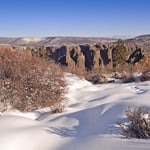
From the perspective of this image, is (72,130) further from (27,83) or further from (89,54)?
(89,54)

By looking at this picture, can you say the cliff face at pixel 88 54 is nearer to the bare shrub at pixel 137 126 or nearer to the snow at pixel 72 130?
the snow at pixel 72 130

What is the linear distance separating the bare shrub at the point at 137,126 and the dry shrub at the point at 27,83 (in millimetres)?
4381

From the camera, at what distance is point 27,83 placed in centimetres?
1192

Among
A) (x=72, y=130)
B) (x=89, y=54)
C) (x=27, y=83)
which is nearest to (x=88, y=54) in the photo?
(x=89, y=54)

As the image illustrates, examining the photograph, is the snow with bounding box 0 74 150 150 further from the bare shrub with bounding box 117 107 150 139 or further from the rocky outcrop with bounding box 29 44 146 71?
the rocky outcrop with bounding box 29 44 146 71

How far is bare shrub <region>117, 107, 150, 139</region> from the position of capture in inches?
280

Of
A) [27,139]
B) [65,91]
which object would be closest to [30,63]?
[65,91]

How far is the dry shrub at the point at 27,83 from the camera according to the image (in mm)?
11328

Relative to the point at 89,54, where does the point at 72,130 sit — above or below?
above

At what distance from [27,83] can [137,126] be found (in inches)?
211

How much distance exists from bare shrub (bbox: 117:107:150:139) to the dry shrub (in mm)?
4381

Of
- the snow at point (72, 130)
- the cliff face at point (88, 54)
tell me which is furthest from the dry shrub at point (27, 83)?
the cliff face at point (88, 54)

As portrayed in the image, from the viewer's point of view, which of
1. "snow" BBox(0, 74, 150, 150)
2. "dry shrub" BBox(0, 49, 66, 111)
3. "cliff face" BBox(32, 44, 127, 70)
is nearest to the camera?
"snow" BBox(0, 74, 150, 150)

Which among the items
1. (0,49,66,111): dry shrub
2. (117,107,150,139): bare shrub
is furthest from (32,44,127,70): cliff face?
(117,107,150,139): bare shrub
